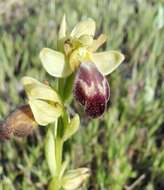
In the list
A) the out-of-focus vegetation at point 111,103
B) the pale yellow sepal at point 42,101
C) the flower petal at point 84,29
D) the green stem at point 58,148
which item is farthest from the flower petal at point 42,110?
the out-of-focus vegetation at point 111,103

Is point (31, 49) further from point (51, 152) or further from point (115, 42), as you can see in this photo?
point (51, 152)

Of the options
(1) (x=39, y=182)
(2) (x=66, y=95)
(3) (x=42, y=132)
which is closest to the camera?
(2) (x=66, y=95)

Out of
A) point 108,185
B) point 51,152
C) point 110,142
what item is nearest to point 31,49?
point 110,142

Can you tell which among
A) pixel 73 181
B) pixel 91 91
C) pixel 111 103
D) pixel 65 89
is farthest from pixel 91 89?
pixel 111 103

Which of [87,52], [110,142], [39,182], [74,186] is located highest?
[87,52]

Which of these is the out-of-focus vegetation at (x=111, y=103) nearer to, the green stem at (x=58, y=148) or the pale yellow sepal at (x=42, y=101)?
the green stem at (x=58, y=148)

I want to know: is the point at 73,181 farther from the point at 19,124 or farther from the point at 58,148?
the point at 19,124
